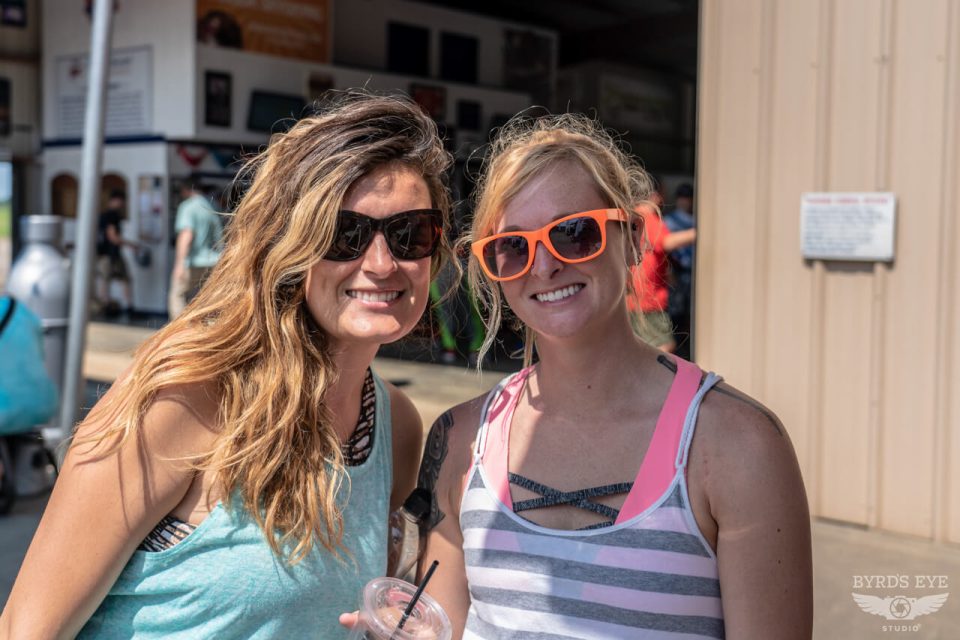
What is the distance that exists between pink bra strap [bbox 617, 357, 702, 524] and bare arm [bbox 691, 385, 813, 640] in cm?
5

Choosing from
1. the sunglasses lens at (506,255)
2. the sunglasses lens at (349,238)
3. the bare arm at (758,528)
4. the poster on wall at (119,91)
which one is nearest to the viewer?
the bare arm at (758,528)

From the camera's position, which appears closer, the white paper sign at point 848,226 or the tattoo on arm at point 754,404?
the tattoo on arm at point 754,404

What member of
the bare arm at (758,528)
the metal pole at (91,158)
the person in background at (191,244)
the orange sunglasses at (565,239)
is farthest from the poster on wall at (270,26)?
the bare arm at (758,528)

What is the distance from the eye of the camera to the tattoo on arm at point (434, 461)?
6.31 feet

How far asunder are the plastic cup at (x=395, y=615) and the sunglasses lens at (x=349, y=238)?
2.06ft

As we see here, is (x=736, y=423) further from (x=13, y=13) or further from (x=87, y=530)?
(x=13, y=13)

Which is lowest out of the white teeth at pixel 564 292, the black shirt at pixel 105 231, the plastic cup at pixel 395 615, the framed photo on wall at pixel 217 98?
the plastic cup at pixel 395 615

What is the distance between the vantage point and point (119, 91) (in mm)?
15289

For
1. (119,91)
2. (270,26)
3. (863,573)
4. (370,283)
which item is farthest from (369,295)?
(119,91)

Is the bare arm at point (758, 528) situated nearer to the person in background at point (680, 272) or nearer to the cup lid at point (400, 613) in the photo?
the cup lid at point (400, 613)

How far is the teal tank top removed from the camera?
178 centimetres

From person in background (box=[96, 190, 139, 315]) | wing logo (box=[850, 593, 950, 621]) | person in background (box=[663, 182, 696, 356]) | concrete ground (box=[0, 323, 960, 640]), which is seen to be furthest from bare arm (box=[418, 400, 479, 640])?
person in background (box=[96, 190, 139, 315])

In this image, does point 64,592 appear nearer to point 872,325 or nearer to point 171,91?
point 872,325

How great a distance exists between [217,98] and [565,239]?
13.8 m
